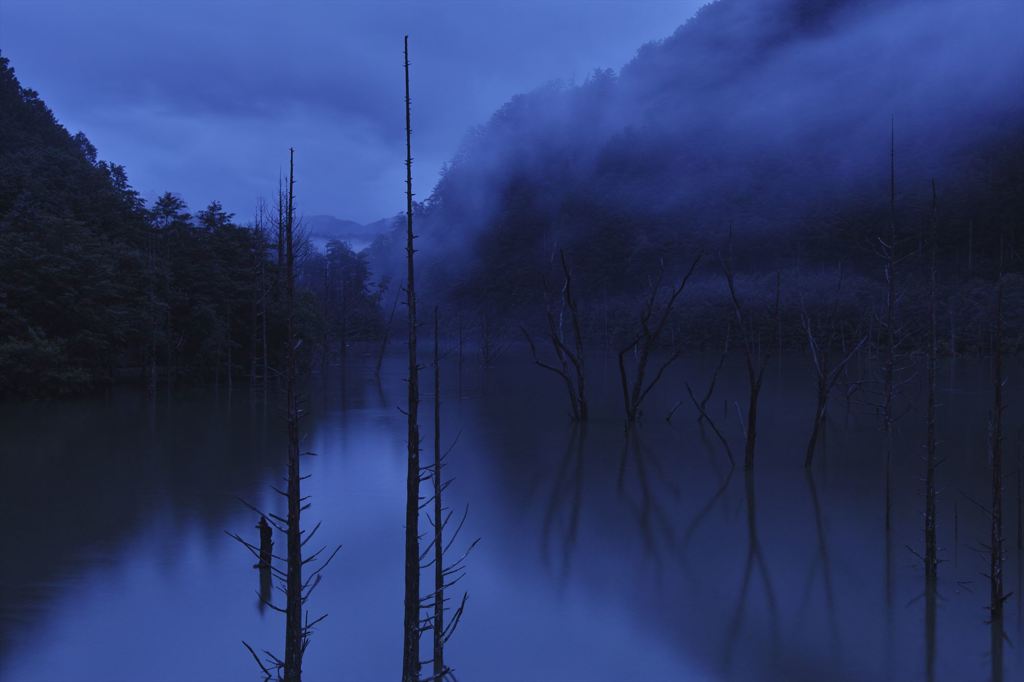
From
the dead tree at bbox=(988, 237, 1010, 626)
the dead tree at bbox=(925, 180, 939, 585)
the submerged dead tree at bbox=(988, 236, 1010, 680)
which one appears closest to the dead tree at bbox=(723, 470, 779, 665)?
the dead tree at bbox=(925, 180, 939, 585)

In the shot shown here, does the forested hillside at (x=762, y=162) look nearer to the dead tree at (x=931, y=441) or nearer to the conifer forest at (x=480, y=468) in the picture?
the conifer forest at (x=480, y=468)

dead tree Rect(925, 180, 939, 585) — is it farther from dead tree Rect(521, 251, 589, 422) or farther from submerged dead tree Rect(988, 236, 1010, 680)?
dead tree Rect(521, 251, 589, 422)

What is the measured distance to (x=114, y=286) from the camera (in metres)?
32.3

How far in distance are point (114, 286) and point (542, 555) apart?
26.0m

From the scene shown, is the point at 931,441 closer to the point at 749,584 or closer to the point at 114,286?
the point at 749,584

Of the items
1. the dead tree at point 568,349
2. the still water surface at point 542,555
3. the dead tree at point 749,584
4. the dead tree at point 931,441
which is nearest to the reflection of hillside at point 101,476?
the still water surface at point 542,555

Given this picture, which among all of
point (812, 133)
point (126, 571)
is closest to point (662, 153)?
point (812, 133)

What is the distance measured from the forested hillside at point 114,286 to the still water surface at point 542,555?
5620mm

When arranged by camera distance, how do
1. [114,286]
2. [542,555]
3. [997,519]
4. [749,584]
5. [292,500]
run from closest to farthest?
1. [292,500]
2. [997,519]
3. [749,584]
4. [542,555]
5. [114,286]

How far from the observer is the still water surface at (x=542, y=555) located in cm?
963

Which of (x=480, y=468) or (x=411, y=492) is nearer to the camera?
(x=411, y=492)

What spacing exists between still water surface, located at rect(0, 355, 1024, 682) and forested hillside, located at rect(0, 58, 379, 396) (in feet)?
18.4

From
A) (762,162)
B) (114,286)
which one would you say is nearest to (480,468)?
(114,286)

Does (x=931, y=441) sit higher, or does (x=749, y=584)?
(x=931, y=441)
